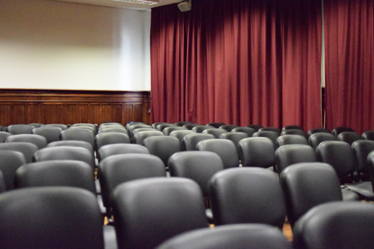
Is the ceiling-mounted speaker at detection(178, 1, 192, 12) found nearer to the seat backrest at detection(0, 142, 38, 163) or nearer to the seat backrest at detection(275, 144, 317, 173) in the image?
the seat backrest at detection(0, 142, 38, 163)

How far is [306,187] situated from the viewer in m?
A: 2.31

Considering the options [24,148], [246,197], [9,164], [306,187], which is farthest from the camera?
[24,148]

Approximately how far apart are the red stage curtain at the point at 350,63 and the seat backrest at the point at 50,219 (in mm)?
6267

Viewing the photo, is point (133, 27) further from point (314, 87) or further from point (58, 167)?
point (58, 167)

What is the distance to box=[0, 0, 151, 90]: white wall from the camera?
974 centimetres

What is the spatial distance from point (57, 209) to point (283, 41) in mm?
7274

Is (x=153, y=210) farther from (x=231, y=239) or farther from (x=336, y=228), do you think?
(x=336, y=228)

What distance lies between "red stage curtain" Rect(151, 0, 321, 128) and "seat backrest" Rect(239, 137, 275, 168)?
386 centimetres

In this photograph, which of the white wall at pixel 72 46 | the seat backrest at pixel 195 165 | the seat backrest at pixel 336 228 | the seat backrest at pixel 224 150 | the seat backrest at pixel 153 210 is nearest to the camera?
the seat backrest at pixel 336 228

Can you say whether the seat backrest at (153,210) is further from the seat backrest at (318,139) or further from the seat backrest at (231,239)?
the seat backrest at (318,139)

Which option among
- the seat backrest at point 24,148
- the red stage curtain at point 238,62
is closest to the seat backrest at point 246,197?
the seat backrest at point 24,148

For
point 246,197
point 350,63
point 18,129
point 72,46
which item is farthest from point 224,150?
point 72,46

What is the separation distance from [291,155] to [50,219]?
229cm

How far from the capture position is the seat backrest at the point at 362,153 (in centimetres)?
380
